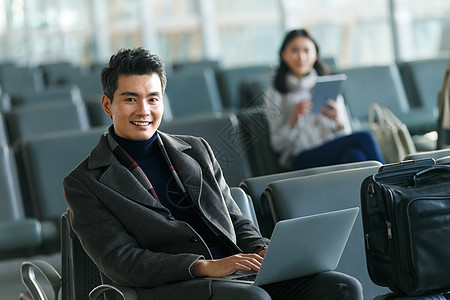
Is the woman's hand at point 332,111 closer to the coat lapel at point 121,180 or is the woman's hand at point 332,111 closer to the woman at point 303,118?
the woman at point 303,118

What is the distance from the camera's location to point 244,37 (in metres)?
10.5

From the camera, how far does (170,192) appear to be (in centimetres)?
229

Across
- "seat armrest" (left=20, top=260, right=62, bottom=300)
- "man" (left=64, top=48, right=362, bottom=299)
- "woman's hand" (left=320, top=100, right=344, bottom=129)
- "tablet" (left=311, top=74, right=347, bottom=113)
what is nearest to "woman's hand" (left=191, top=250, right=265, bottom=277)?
"man" (left=64, top=48, right=362, bottom=299)

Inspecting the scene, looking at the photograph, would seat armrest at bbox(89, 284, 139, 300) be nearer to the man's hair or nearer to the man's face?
the man's face

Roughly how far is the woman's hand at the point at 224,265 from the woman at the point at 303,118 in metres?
1.79

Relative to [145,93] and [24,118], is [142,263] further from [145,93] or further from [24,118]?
[24,118]

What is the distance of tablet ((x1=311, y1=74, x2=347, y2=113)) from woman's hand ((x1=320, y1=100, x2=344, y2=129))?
23mm

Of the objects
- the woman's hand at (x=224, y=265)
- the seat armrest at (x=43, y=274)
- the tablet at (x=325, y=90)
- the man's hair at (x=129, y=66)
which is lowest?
the seat armrest at (x=43, y=274)

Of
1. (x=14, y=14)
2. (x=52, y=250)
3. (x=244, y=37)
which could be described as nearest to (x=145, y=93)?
(x=52, y=250)

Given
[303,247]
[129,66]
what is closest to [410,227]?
[303,247]

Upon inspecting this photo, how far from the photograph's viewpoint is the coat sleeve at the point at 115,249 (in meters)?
2.06

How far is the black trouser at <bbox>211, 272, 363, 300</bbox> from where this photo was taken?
1.94 m

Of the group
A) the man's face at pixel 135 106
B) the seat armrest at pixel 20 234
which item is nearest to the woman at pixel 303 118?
the seat armrest at pixel 20 234

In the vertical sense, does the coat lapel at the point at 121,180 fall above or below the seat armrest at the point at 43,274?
A: above
